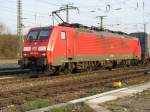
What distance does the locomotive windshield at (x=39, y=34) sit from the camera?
21359 mm

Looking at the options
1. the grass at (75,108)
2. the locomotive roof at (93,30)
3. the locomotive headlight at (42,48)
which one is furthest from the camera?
the locomotive roof at (93,30)

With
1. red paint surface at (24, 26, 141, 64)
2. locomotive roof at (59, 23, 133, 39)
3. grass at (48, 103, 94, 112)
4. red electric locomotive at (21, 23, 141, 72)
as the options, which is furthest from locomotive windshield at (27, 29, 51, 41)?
grass at (48, 103, 94, 112)

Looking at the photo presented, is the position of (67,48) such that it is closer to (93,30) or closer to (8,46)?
(93,30)

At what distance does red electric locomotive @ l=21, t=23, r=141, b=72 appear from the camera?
2094 centimetres

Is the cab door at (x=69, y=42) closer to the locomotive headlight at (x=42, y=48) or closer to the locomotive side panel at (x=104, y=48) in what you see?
the locomotive side panel at (x=104, y=48)

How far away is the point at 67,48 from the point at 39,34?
1.86 m

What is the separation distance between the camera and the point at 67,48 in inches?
883

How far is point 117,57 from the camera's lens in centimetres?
3103

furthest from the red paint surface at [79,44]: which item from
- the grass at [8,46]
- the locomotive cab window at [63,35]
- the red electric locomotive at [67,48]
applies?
the grass at [8,46]

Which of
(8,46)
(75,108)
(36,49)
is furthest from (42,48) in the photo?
(8,46)

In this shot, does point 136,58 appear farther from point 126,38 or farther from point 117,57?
point 117,57

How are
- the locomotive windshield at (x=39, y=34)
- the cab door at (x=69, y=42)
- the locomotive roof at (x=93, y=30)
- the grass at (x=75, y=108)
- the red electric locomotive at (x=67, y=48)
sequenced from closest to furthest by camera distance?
1. the grass at (x=75, y=108)
2. the red electric locomotive at (x=67, y=48)
3. the locomotive windshield at (x=39, y=34)
4. the cab door at (x=69, y=42)
5. the locomotive roof at (x=93, y=30)

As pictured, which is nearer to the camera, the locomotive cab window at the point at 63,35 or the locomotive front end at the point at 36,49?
the locomotive front end at the point at 36,49

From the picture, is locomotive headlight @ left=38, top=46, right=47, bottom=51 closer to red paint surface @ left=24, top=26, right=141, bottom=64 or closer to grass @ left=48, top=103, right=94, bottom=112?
red paint surface @ left=24, top=26, right=141, bottom=64
